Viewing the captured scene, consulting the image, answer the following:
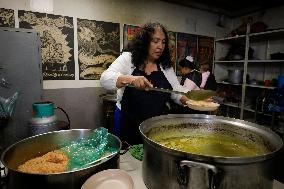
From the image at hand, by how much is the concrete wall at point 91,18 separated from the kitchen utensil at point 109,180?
3.23 meters

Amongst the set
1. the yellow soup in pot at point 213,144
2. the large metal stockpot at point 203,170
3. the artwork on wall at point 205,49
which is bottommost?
the yellow soup in pot at point 213,144

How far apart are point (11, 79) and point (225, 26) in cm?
554

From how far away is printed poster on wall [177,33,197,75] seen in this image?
5.12 metres

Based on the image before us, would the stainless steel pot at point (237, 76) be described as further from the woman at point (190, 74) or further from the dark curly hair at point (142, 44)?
the dark curly hair at point (142, 44)

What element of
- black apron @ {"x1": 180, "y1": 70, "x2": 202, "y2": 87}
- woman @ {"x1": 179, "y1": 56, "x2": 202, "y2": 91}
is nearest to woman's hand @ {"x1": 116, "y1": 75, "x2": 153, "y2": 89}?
woman @ {"x1": 179, "y1": 56, "x2": 202, "y2": 91}

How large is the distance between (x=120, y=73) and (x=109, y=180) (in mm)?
1248

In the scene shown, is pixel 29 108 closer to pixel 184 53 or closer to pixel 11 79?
pixel 11 79

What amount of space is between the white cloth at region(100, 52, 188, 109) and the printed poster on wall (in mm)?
3066

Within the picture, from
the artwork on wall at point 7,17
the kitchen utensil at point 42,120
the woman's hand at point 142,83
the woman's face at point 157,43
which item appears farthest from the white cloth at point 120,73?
the artwork on wall at point 7,17

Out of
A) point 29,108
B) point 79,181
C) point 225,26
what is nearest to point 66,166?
point 79,181

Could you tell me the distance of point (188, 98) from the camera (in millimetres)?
1908

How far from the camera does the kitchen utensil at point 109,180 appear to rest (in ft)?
2.83

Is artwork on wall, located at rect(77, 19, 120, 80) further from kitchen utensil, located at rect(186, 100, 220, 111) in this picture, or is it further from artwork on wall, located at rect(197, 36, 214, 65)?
kitchen utensil, located at rect(186, 100, 220, 111)

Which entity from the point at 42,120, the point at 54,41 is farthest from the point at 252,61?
the point at 42,120
